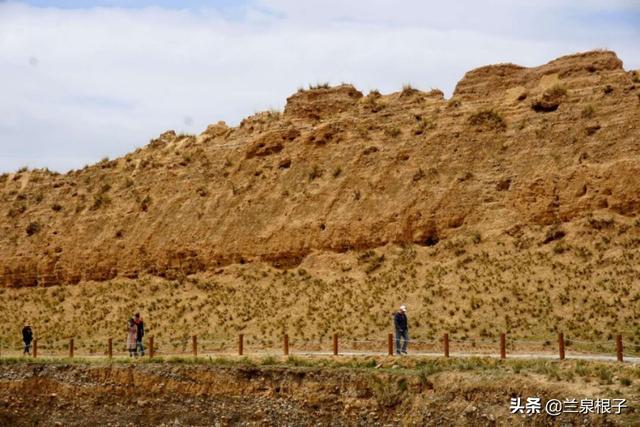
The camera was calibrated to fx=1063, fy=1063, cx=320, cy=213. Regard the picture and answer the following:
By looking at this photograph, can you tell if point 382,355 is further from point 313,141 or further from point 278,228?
point 313,141

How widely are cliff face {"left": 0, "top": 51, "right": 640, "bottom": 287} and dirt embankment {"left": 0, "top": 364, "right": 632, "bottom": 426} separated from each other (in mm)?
12610

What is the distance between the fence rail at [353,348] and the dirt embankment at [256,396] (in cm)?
208

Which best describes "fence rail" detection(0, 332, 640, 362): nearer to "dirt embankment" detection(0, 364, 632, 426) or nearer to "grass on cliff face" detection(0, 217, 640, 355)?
"grass on cliff face" detection(0, 217, 640, 355)

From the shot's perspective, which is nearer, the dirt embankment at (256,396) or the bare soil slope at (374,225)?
the dirt embankment at (256,396)

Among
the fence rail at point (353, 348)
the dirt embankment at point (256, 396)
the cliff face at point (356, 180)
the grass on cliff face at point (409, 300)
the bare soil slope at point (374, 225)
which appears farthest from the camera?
the cliff face at point (356, 180)

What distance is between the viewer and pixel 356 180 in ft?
141

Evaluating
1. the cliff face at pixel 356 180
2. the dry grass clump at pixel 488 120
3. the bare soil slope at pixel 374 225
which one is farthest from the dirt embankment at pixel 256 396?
the dry grass clump at pixel 488 120

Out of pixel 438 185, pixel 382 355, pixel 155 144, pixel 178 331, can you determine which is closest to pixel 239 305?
pixel 178 331

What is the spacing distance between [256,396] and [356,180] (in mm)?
16386

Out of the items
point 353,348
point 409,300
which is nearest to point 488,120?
point 409,300

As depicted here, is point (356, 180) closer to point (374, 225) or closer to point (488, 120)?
point (374, 225)

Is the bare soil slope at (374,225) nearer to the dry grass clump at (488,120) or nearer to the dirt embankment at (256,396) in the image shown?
the dry grass clump at (488,120)

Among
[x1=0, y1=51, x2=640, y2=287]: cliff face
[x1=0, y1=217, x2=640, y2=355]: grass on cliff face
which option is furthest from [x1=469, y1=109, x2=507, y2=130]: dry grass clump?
[x1=0, y1=217, x2=640, y2=355]: grass on cliff face

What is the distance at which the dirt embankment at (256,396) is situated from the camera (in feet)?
78.4
